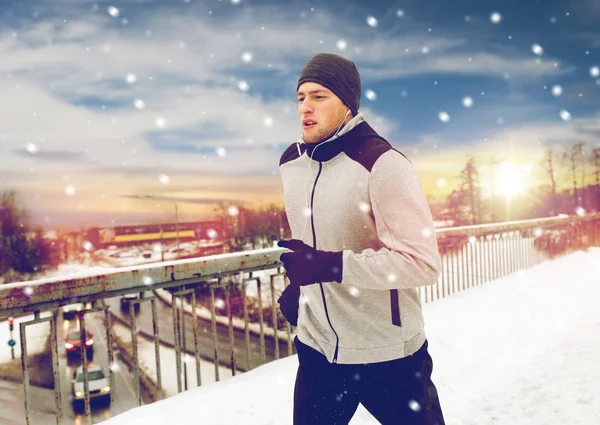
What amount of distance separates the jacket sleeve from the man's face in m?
0.39

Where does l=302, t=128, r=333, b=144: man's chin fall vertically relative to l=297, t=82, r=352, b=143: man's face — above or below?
below

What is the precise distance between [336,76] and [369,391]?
1305 mm

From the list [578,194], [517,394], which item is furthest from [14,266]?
[578,194]

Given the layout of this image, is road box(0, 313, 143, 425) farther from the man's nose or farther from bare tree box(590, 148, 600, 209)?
bare tree box(590, 148, 600, 209)

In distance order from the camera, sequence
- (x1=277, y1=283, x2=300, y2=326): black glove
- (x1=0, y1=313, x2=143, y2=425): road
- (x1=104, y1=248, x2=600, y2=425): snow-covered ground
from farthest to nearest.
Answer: (x1=0, y1=313, x2=143, y2=425): road → (x1=104, y1=248, x2=600, y2=425): snow-covered ground → (x1=277, y1=283, x2=300, y2=326): black glove

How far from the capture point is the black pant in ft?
5.08

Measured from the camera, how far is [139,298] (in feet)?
11.0

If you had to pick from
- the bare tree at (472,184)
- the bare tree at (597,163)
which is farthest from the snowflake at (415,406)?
the bare tree at (597,163)

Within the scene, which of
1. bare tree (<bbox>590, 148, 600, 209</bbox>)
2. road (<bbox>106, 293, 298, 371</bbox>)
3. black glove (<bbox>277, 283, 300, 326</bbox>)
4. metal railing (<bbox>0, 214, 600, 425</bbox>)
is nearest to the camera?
black glove (<bbox>277, 283, 300, 326</bbox>)

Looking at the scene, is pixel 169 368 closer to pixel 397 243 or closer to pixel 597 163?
pixel 397 243

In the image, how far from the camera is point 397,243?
1442mm

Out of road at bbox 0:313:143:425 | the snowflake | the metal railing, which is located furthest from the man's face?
road at bbox 0:313:143:425

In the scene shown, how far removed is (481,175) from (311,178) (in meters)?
A: 59.5

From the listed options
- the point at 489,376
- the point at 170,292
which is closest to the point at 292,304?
the point at 170,292
